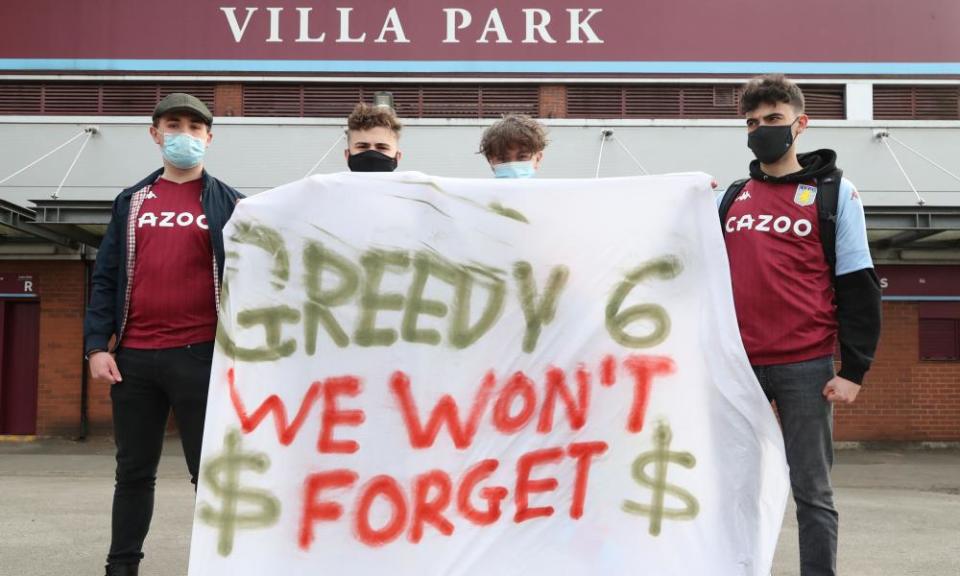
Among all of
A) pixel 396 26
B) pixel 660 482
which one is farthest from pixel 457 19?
pixel 660 482

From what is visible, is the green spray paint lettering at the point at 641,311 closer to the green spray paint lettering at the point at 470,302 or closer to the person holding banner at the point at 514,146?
the green spray paint lettering at the point at 470,302

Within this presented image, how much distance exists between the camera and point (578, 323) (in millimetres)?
2918

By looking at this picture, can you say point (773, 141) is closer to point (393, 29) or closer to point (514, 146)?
point (514, 146)

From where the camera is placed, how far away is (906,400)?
1315 cm

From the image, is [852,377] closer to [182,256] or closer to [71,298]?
[182,256]

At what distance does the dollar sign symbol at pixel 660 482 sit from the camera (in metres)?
2.81

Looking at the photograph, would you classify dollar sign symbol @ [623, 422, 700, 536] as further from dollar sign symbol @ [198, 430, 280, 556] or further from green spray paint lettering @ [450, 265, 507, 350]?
dollar sign symbol @ [198, 430, 280, 556]

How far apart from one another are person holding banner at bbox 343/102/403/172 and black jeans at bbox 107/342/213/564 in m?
0.91

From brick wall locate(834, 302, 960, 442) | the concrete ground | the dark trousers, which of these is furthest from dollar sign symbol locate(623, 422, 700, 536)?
brick wall locate(834, 302, 960, 442)

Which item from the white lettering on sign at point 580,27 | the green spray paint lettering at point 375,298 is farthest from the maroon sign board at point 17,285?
the green spray paint lettering at point 375,298

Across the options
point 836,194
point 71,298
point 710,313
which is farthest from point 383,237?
point 71,298

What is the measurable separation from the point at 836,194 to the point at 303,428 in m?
1.98

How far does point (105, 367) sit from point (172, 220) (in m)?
0.61

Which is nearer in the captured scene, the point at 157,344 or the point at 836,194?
the point at 836,194
